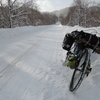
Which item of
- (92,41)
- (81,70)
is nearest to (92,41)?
(92,41)

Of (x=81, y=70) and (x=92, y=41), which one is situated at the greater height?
(x=92, y=41)

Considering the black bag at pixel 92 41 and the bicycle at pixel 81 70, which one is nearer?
the bicycle at pixel 81 70

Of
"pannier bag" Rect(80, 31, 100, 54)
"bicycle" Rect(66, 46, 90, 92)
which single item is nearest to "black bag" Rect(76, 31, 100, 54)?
"pannier bag" Rect(80, 31, 100, 54)

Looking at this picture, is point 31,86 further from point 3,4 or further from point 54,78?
point 3,4

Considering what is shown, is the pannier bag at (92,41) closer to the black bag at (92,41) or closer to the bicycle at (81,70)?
the black bag at (92,41)

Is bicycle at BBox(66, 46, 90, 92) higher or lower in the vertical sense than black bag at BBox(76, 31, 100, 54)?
lower

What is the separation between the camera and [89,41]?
190cm

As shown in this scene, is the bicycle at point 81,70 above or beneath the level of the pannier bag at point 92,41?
beneath

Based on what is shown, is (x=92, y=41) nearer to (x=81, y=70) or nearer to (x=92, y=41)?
(x=92, y=41)

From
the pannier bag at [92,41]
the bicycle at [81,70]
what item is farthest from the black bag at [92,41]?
the bicycle at [81,70]

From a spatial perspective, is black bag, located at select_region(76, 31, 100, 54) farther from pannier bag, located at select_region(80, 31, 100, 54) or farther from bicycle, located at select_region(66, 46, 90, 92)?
bicycle, located at select_region(66, 46, 90, 92)

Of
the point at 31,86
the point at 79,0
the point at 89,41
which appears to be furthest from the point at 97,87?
the point at 79,0

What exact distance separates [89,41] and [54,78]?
1.36 meters

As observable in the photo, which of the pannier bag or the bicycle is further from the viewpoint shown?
the pannier bag
